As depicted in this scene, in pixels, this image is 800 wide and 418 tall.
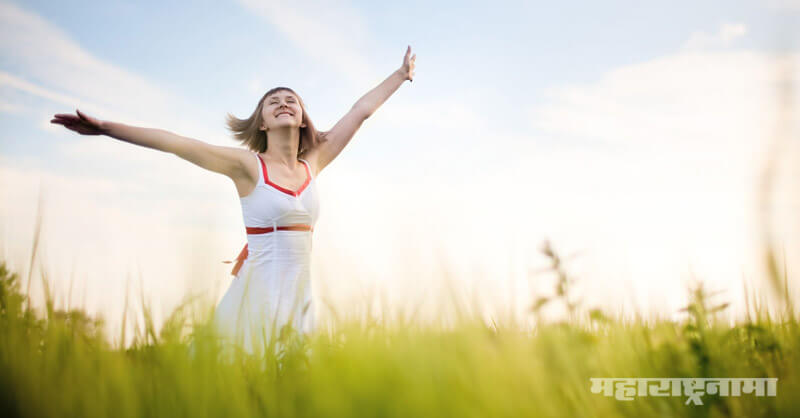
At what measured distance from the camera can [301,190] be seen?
482 centimetres

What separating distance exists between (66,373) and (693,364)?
8.85 ft

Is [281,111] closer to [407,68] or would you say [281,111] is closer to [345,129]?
[345,129]

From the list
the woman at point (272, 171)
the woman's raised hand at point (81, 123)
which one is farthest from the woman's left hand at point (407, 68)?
the woman's raised hand at point (81, 123)

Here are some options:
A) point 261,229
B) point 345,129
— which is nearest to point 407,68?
point 345,129

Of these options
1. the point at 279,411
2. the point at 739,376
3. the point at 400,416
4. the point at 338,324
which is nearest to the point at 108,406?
the point at 279,411

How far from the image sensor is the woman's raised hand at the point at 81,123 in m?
4.00

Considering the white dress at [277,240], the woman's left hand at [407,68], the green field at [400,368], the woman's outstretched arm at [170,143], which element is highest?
the woman's left hand at [407,68]

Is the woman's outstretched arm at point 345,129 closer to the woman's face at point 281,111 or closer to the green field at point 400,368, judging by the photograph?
the woman's face at point 281,111

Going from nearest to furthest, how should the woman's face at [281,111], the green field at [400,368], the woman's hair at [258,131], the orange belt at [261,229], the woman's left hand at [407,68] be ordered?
the green field at [400,368] → the orange belt at [261,229] → the woman's face at [281,111] → the woman's hair at [258,131] → the woman's left hand at [407,68]

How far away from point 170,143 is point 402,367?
352cm

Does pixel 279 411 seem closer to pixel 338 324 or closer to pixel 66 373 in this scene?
pixel 338 324

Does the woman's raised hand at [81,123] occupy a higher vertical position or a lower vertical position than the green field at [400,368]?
higher

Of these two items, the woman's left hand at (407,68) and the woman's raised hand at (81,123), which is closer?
the woman's raised hand at (81,123)

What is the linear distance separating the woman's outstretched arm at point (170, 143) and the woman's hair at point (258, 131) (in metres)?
0.71
